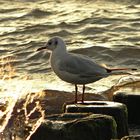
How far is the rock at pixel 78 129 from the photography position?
26.2ft

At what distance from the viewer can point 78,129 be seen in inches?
316

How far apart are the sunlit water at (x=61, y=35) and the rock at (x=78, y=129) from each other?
326 centimetres

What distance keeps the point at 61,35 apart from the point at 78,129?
11.9 m

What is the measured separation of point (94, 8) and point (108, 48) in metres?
5.33

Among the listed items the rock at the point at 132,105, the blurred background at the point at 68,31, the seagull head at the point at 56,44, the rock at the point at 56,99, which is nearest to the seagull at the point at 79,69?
the seagull head at the point at 56,44

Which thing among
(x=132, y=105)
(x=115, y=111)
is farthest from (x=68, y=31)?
(x=115, y=111)

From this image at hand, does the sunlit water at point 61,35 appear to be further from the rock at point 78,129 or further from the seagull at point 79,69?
the rock at point 78,129

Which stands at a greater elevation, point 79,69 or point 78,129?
point 79,69

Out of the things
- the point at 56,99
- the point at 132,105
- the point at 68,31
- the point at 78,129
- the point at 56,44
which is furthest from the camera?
the point at 68,31

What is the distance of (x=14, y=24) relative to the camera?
21.2 metres

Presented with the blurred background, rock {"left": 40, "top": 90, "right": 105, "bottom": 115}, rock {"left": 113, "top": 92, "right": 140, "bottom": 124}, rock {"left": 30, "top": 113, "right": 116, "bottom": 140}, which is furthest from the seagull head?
the blurred background

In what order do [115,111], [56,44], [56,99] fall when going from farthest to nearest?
[56,99] → [56,44] → [115,111]

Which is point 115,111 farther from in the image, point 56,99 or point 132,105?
point 56,99

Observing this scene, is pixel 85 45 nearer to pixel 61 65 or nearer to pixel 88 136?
pixel 61 65
